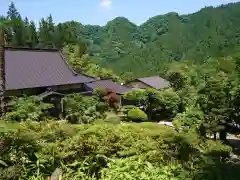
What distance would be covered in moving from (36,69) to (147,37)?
8611 cm

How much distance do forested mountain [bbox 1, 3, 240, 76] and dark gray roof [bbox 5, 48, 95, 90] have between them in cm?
2662

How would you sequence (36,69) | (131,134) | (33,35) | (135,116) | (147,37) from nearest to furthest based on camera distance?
(131,134) < (36,69) < (135,116) < (33,35) < (147,37)

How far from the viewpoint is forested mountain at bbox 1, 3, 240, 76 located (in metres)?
55.1

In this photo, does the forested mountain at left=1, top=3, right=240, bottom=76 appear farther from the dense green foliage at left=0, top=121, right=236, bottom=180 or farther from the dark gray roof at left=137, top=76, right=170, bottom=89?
the dense green foliage at left=0, top=121, right=236, bottom=180

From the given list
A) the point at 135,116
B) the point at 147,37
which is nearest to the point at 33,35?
→ the point at 135,116

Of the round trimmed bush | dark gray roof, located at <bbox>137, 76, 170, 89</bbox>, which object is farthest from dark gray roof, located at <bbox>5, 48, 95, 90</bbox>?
dark gray roof, located at <bbox>137, 76, 170, 89</bbox>

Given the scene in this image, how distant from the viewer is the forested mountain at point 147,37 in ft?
181

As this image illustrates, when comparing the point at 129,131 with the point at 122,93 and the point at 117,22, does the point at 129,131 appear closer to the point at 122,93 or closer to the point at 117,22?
the point at 122,93

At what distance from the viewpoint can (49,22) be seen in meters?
61.1

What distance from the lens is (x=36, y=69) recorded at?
23.4 m

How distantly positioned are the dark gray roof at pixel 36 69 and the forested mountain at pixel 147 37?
26620mm

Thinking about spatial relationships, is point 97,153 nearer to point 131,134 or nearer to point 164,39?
point 131,134

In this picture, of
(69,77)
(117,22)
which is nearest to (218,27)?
(117,22)

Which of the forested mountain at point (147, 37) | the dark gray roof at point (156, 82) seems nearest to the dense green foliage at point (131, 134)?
the dark gray roof at point (156, 82)
